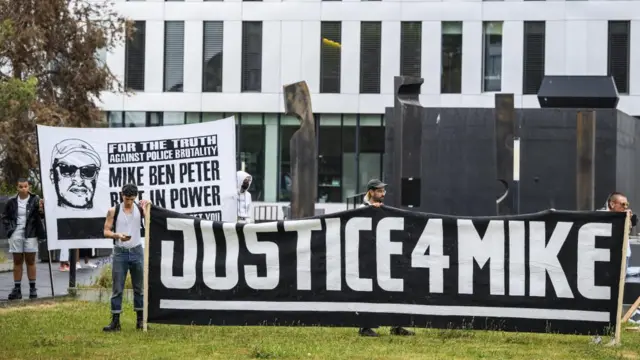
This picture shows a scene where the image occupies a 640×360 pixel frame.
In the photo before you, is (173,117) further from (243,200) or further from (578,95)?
(243,200)

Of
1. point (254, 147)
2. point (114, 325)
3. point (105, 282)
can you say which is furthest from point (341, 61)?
point (114, 325)

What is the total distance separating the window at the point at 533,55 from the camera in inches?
1869

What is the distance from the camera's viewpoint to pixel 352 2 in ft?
159

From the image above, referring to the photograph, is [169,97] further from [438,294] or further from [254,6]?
[438,294]

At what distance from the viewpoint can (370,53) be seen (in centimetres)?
4859

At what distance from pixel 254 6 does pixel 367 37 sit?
16.6 ft

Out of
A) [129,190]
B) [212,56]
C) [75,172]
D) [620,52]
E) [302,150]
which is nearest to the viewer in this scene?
[129,190]

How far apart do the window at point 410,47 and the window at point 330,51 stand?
270 centimetres

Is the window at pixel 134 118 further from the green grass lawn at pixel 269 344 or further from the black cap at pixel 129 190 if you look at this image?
the black cap at pixel 129 190

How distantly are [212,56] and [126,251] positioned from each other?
122ft

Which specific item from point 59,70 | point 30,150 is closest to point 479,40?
point 59,70

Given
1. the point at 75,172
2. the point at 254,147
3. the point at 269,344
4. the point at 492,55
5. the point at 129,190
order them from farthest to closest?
1. the point at 254,147
2. the point at 492,55
3. the point at 75,172
4. the point at 129,190
5. the point at 269,344

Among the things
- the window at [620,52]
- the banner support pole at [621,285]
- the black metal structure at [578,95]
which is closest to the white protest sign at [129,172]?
the banner support pole at [621,285]

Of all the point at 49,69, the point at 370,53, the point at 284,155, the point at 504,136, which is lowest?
the point at 284,155
